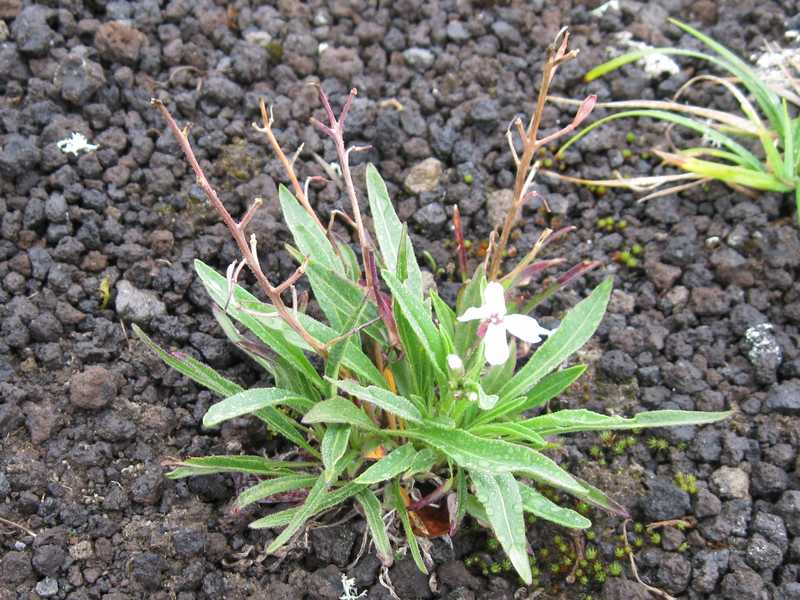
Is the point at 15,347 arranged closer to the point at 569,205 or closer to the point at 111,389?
the point at 111,389

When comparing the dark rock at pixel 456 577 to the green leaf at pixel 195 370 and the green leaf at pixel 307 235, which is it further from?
the green leaf at pixel 307 235

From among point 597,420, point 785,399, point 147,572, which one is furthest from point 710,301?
point 147,572

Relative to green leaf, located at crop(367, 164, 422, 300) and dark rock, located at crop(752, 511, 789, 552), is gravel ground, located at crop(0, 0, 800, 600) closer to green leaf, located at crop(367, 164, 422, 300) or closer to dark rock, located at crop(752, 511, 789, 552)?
dark rock, located at crop(752, 511, 789, 552)

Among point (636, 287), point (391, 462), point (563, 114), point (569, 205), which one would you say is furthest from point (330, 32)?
point (391, 462)

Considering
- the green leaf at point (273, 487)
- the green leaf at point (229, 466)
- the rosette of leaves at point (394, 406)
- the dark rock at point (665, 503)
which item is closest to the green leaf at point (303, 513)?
the rosette of leaves at point (394, 406)

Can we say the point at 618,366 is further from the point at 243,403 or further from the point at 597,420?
the point at 243,403

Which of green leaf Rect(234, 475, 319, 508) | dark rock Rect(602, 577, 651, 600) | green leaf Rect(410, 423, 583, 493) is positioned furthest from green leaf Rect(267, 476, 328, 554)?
dark rock Rect(602, 577, 651, 600)
